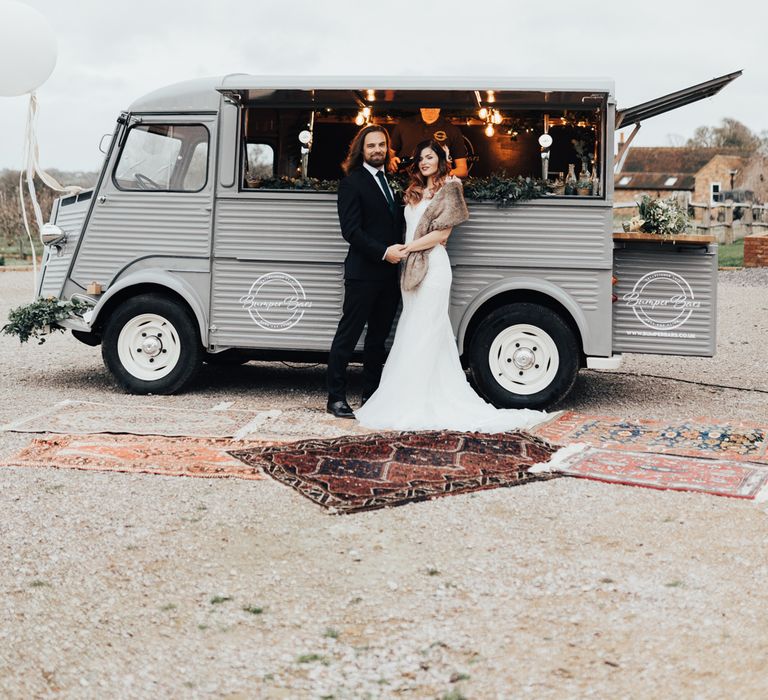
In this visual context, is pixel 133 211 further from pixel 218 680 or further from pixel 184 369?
pixel 218 680

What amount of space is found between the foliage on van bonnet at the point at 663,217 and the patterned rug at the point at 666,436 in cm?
140

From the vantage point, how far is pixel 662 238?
7480mm

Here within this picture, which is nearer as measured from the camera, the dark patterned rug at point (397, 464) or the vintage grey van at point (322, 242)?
the dark patterned rug at point (397, 464)

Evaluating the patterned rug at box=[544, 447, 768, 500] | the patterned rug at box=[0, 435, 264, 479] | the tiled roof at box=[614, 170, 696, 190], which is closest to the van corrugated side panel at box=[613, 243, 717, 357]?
the patterned rug at box=[544, 447, 768, 500]

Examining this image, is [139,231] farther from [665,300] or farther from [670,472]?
[670,472]

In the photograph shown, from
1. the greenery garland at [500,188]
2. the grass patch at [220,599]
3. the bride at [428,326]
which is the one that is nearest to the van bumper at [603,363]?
the greenery garland at [500,188]

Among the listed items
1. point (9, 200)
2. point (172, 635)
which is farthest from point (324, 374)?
point (9, 200)

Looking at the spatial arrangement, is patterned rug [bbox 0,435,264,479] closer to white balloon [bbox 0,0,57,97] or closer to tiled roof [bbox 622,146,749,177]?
white balloon [bbox 0,0,57,97]

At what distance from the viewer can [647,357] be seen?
11188mm

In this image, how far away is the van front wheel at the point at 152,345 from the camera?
810cm

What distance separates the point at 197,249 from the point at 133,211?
636 millimetres

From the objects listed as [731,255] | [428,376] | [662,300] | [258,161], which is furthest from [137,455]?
[731,255]

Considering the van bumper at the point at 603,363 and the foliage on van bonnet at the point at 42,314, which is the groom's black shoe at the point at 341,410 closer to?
the foliage on van bonnet at the point at 42,314

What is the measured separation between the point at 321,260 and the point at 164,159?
1.54 m
